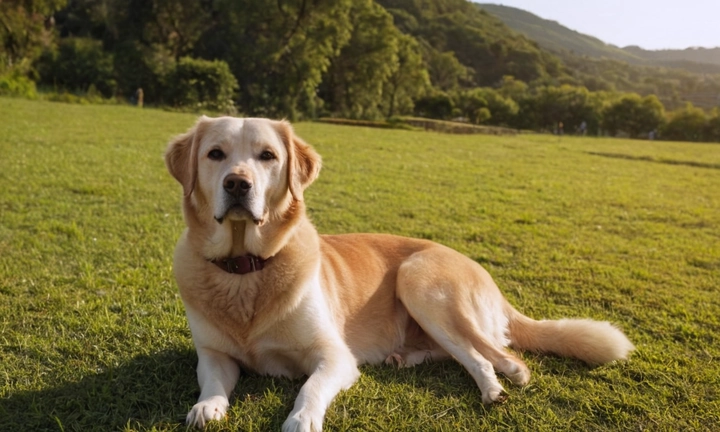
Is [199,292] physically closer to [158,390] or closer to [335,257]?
[158,390]

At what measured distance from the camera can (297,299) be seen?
10.3 feet

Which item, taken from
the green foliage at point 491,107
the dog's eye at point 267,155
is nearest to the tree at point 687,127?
the green foliage at point 491,107

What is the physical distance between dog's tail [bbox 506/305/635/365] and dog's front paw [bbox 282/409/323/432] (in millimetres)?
1709

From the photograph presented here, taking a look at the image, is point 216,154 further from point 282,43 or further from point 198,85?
point 282,43

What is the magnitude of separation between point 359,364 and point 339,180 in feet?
24.7

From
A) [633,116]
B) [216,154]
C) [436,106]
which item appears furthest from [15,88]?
[633,116]

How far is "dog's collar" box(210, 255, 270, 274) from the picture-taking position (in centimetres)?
313

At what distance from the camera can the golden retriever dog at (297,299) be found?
3051 mm

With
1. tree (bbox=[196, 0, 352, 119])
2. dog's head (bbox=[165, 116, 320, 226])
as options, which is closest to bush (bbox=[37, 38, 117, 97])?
tree (bbox=[196, 0, 352, 119])

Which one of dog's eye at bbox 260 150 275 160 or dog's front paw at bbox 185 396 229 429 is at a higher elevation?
dog's eye at bbox 260 150 275 160

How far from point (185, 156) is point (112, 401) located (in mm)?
1509

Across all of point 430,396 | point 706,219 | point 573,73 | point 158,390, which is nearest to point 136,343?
point 158,390

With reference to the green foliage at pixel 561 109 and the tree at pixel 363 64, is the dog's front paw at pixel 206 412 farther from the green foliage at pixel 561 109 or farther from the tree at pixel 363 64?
the green foliage at pixel 561 109

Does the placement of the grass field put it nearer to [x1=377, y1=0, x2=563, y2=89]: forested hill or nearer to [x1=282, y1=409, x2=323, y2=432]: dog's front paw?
[x1=282, y1=409, x2=323, y2=432]: dog's front paw
